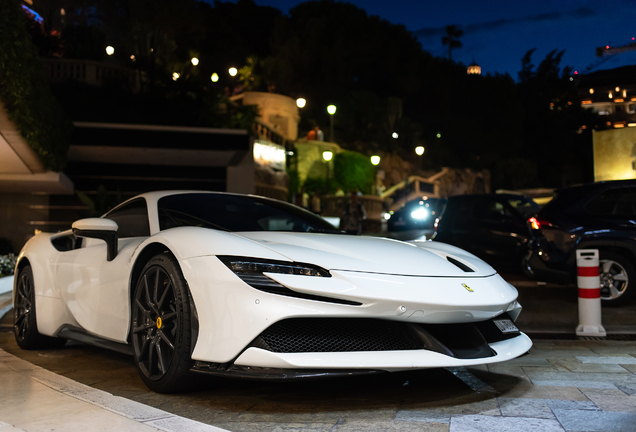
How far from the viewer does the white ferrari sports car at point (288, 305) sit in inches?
110

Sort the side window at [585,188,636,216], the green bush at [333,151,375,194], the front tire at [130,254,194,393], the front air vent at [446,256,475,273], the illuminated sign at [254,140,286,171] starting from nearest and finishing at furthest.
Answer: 1. the front tire at [130,254,194,393]
2. the front air vent at [446,256,475,273]
3. the side window at [585,188,636,216]
4. the illuminated sign at [254,140,286,171]
5. the green bush at [333,151,375,194]

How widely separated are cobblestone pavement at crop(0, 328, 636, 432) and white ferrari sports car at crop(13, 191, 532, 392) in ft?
0.68

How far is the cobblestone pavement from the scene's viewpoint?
2.60 meters

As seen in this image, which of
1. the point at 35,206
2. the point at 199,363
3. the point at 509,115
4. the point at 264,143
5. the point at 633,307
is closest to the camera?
the point at 199,363

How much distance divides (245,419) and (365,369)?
60 cm

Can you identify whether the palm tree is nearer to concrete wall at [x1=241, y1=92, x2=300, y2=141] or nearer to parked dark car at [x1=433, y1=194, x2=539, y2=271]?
concrete wall at [x1=241, y1=92, x2=300, y2=141]

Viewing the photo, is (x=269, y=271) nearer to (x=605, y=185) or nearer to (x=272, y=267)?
(x=272, y=267)

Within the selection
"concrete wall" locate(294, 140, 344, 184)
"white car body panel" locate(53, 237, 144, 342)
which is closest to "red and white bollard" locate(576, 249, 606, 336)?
"white car body panel" locate(53, 237, 144, 342)

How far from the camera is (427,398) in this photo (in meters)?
3.09

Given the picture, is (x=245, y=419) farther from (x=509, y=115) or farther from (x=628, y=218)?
(x=509, y=115)

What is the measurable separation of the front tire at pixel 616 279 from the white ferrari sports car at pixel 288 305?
4100 millimetres

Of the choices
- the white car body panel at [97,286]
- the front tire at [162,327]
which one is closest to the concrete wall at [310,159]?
the white car body panel at [97,286]

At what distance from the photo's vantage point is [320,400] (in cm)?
311

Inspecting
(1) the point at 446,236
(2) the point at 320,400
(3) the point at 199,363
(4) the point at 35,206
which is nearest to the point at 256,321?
(3) the point at 199,363
